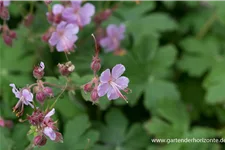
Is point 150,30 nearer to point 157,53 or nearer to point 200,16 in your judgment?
point 157,53

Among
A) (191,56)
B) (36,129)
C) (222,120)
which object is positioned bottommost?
(222,120)

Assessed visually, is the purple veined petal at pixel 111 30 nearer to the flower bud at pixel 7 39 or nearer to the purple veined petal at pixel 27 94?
the flower bud at pixel 7 39

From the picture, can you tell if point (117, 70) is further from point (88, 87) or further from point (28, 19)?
point (28, 19)

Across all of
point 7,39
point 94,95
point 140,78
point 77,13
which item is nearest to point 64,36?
point 77,13

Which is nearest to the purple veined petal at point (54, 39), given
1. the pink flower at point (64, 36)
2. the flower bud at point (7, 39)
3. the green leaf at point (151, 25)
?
the pink flower at point (64, 36)

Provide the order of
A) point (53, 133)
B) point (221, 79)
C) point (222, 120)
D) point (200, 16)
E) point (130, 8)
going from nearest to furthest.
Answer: point (53, 133), point (221, 79), point (222, 120), point (130, 8), point (200, 16)

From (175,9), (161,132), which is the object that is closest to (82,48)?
(161,132)
